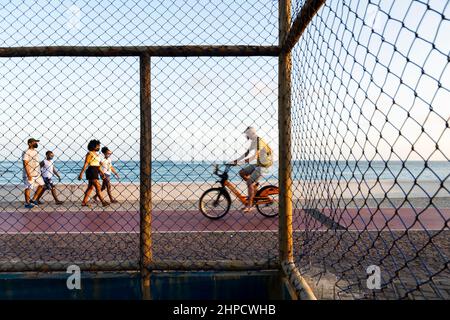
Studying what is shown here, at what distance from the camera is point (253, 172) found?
8.83 meters

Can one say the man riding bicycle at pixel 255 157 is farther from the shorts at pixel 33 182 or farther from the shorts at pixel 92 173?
the shorts at pixel 33 182

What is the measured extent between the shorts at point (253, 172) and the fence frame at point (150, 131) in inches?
214

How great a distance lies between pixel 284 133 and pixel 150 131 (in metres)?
1.08

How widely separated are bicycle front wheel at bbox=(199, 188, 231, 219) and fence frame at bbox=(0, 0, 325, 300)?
5680 mm

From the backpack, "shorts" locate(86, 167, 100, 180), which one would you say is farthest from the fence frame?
"shorts" locate(86, 167, 100, 180)

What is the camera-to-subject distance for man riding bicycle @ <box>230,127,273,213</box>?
812cm

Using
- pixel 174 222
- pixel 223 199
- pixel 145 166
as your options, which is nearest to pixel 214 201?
pixel 223 199

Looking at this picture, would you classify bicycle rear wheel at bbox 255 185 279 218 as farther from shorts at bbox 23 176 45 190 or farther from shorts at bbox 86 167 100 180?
shorts at bbox 23 176 45 190

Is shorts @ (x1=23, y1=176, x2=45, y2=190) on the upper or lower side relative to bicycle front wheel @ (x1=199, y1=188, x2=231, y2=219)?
upper

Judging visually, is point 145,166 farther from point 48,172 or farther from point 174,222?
point 48,172

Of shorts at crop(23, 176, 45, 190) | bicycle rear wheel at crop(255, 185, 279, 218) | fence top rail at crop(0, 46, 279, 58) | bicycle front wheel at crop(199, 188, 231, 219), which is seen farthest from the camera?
shorts at crop(23, 176, 45, 190)
